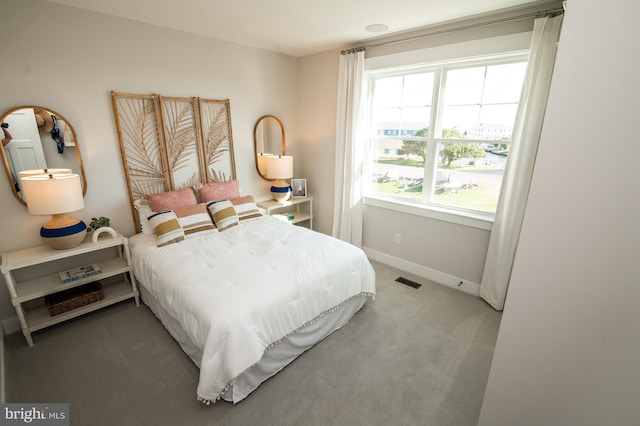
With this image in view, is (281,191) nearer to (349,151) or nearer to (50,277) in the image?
(349,151)

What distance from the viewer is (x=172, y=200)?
2.85m

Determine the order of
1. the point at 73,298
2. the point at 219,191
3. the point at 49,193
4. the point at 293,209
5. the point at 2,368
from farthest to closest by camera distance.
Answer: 1. the point at 293,209
2. the point at 219,191
3. the point at 73,298
4. the point at 49,193
5. the point at 2,368

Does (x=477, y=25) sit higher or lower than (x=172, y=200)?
higher

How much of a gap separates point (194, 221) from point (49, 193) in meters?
1.04

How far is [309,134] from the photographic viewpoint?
394cm

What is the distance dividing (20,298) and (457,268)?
12.1ft

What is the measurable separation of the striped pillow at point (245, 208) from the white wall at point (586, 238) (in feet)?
8.90

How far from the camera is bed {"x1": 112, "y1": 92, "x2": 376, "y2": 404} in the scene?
167cm

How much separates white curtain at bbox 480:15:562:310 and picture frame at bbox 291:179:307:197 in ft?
7.51

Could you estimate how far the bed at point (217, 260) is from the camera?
1.67m

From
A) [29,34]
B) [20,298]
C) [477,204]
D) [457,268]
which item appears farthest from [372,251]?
[29,34]

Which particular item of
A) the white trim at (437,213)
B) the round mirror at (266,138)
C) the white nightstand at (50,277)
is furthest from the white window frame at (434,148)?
the white nightstand at (50,277)

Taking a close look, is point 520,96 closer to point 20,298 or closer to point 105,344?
point 105,344

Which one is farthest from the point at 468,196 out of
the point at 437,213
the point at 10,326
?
the point at 10,326
